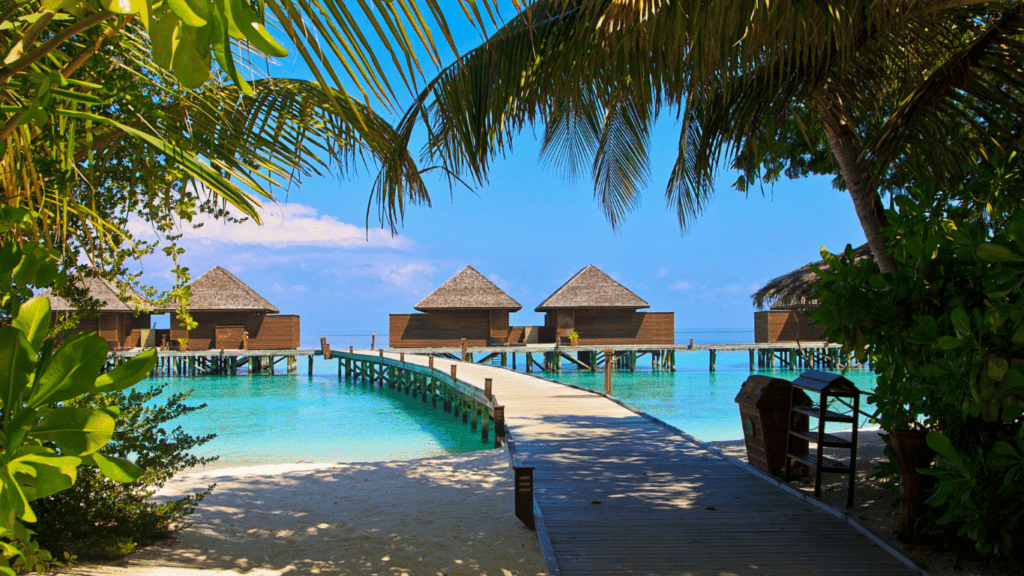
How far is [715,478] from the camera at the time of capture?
233 inches

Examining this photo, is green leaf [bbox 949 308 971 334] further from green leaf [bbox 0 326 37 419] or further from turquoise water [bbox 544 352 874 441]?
turquoise water [bbox 544 352 874 441]

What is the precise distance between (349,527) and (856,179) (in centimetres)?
566

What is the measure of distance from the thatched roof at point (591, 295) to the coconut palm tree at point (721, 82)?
82.7ft

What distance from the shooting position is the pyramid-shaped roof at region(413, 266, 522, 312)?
31.7m

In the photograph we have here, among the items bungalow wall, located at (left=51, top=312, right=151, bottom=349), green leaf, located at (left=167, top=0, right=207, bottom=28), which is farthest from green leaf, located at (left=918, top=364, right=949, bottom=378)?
bungalow wall, located at (left=51, top=312, right=151, bottom=349)

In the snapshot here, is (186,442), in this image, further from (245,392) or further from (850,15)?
(245,392)

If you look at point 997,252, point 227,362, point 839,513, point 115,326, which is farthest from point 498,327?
point 997,252

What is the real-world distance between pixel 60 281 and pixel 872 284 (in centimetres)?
399

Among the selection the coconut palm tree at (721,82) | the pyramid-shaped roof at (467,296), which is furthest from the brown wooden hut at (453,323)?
the coconut palm tree at (721,82)

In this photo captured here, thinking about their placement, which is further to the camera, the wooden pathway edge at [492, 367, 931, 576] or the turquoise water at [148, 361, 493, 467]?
the turquoise water at [148, 361, 493, 467]

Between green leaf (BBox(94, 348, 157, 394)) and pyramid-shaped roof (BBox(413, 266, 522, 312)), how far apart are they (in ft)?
101

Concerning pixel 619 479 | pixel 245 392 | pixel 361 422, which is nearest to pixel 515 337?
pixel 245 392

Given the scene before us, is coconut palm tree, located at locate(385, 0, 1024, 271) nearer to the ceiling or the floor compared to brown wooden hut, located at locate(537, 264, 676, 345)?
nearer to the ceiling

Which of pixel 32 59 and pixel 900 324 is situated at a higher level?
pixel 32 59
